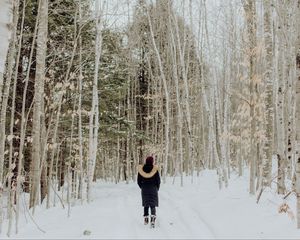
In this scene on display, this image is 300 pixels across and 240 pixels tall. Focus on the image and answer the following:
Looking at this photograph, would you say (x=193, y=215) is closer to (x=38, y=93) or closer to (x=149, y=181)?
Result: (x=149, y=181)

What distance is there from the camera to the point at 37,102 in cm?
1164

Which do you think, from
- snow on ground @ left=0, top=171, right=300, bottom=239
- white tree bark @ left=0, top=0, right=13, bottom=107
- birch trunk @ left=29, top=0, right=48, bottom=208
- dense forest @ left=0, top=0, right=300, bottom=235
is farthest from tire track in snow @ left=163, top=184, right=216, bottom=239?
white tree bark @ left=0, top=0, right=13, bottom=107

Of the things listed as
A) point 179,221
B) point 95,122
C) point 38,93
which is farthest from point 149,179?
point 95,122

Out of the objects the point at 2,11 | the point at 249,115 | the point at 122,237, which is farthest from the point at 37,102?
the point at 2,11

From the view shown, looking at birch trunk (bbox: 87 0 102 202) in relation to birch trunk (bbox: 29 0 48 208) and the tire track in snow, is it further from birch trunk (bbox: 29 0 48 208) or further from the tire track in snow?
the tire track in snow

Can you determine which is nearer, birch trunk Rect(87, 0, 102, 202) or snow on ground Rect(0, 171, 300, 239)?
snow on ground Rect(0, 171, 300, 239)

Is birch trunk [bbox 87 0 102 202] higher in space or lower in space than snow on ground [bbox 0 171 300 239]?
higher

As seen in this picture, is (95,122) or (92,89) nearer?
(95,122)

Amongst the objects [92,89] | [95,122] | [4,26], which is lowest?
[95,122]

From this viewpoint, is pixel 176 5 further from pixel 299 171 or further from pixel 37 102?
pixel 299 171

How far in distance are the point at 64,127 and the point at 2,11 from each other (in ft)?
43.8

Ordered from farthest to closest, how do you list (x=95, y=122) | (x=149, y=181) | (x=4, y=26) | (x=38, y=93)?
(x=95, y=122) < (x=38, y=93) < (x=149, y=181) < (x=4, y=26)

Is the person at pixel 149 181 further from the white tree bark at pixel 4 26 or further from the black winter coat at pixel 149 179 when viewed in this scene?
the white tree bark at pixel 4 26

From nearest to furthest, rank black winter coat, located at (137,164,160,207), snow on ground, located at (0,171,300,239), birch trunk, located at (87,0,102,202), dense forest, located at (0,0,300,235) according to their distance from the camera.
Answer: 1. snow on ground, located at (0,171,300,239)
2. dense forest, located at (0,0,300,235)
3. black winter coat, located at (137,164,160,207)
4. birch trunk, located at (87,0,102,202)
